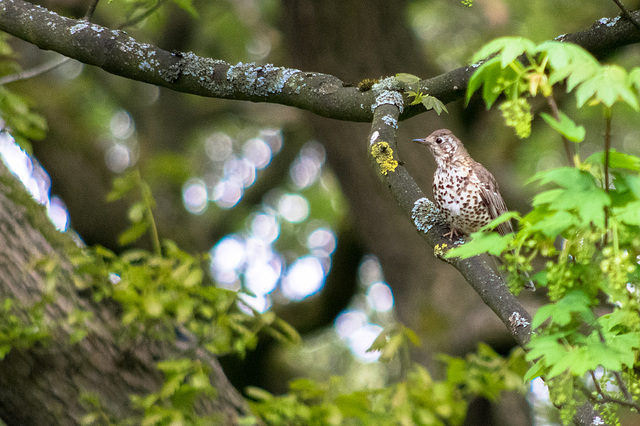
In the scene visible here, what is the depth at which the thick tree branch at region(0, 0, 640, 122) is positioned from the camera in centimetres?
285

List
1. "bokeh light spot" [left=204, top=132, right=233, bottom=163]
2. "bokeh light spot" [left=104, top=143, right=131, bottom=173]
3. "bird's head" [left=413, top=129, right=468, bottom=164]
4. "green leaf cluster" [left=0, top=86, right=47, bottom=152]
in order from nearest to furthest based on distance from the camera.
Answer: "green leaf cluster" [left=0, top=86, right=47, bottom=152], "bird's head" [left=413, top=129, right=468, bottom=164], "bokeh light spot" [left=104, top=143, right=131, bottom=173], "bokeh light spot" [left=204, top=132, right=233, bottom=163]

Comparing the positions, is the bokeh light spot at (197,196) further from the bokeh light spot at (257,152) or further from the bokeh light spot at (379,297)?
the bokeh light spot at (379,297)

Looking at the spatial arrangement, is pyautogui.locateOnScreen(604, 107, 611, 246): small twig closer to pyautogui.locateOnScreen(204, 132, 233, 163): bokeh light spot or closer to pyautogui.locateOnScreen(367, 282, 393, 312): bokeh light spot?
pyautogui.locateOnScreen(367, 282, 393, 312): bokeh light spot

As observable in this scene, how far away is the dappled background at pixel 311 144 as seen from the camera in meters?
5.71

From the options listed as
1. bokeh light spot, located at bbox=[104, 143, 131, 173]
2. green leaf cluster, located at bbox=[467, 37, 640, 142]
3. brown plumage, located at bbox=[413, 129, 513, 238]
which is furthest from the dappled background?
green leaf cluster, located at bbox=[467, 37, 640, 142]

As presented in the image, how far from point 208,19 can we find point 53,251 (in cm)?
Answer: 496

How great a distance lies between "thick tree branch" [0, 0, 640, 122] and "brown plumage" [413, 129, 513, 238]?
1241 mm

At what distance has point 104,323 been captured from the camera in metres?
3.94

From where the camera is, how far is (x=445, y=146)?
432 cm

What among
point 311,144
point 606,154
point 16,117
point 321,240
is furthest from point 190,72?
point 321,240

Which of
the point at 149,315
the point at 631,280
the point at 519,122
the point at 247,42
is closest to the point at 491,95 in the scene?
the point at 519,122

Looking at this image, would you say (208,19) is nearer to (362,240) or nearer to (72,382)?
(362,240)

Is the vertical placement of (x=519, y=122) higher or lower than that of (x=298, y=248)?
higher

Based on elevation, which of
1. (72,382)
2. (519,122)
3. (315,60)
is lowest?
(72,382)
